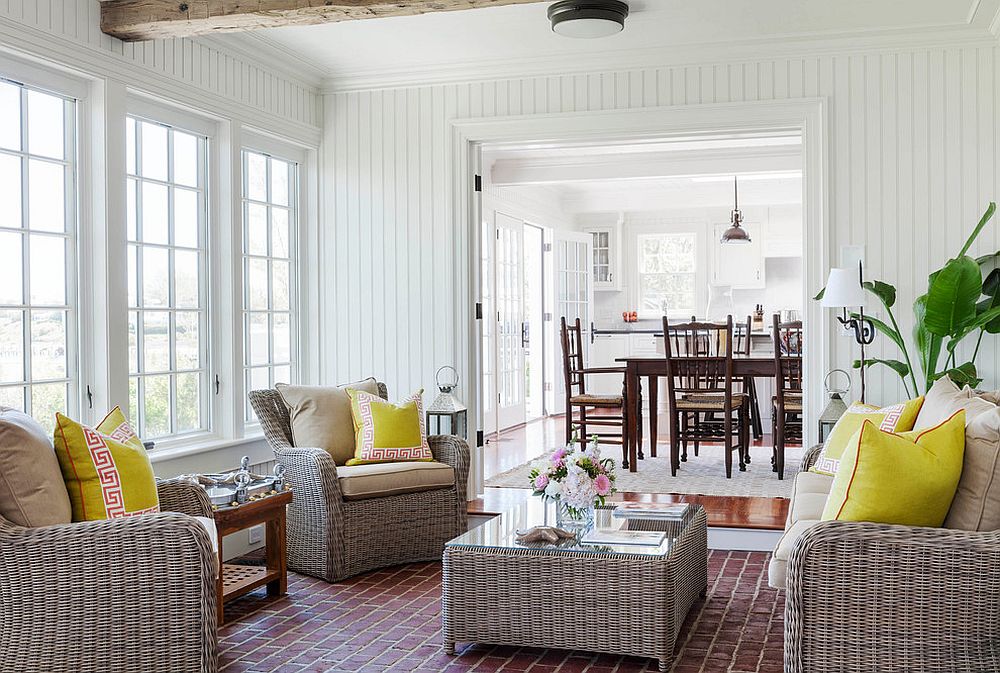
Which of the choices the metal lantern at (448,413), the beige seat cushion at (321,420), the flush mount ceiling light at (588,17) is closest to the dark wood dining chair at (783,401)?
the metal lantern at (448,413)

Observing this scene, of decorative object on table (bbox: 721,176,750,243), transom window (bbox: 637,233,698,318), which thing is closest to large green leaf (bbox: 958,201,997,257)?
decorative object on table (bbox: 721,176,750,243)

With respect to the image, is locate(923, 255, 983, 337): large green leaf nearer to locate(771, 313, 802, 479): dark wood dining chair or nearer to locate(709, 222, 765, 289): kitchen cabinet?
locate(771, 313, 802, 479): dark wood dining chair

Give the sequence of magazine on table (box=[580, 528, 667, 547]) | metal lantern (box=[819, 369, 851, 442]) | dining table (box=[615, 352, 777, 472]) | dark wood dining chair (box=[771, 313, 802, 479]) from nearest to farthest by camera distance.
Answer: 1. magazine on table (box=[580, 528, 667, 547])
2. metal lantern (box=[819, 369, 851, 442])
3. dark wood dining chair (box=[771, 313, 802, 479])
4. dining table (box=[615, 352, 777, 472])

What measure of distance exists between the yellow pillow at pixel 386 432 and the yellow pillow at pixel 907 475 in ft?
8.39

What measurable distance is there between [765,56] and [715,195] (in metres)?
6.42

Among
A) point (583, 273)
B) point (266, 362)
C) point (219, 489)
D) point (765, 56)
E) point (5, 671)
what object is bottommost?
point (5, 671)

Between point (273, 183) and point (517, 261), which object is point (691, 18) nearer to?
point (273, 183)

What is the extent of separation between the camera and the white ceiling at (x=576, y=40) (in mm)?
4852

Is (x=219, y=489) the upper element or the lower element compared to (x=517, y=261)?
lower

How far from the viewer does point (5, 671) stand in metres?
2.87

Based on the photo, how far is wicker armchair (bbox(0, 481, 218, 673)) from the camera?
285cm

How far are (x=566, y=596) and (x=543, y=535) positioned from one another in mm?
236

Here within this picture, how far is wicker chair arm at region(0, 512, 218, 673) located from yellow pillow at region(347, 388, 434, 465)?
2.05 metres

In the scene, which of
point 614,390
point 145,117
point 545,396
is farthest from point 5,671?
point 614,390
